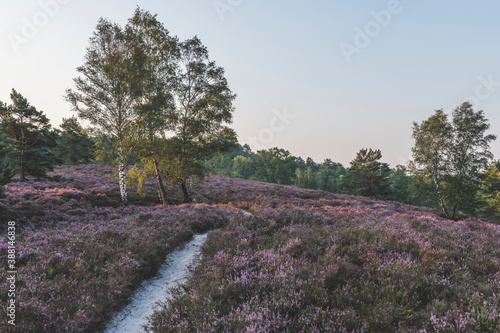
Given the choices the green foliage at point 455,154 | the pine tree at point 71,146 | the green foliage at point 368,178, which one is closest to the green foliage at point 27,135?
the pine tree at point 71,146

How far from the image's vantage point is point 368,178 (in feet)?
170

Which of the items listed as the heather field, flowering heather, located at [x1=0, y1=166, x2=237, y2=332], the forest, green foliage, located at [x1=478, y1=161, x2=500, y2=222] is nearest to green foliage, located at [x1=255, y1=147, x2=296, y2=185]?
green foliage, located at [x1=478, y1=161, x2=500, y2=222]

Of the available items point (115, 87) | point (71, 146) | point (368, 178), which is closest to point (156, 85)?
point (115, 87)

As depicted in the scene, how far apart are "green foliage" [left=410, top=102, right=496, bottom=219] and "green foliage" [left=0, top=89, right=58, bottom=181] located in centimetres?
4031

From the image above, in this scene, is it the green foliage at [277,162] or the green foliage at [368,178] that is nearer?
the green foliage at [368,178]

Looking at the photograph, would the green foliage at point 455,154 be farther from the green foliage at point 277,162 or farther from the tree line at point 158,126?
the green foliage at point 277,162

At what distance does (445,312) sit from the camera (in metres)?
3.34

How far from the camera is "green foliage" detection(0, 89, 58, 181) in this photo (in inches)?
771

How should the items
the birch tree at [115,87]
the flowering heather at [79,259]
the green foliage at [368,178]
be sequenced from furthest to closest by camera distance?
the green foliage at [368,178], the birch tree at [115,87], the flowering heather at [79,259]

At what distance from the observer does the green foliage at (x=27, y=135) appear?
19.6 meters

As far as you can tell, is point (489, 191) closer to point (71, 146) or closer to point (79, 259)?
point (79, 259)

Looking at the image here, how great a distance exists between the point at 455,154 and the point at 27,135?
4464 cm

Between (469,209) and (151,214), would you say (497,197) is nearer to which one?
(469,209)

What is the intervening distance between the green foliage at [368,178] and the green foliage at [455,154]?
28132 millimetres
